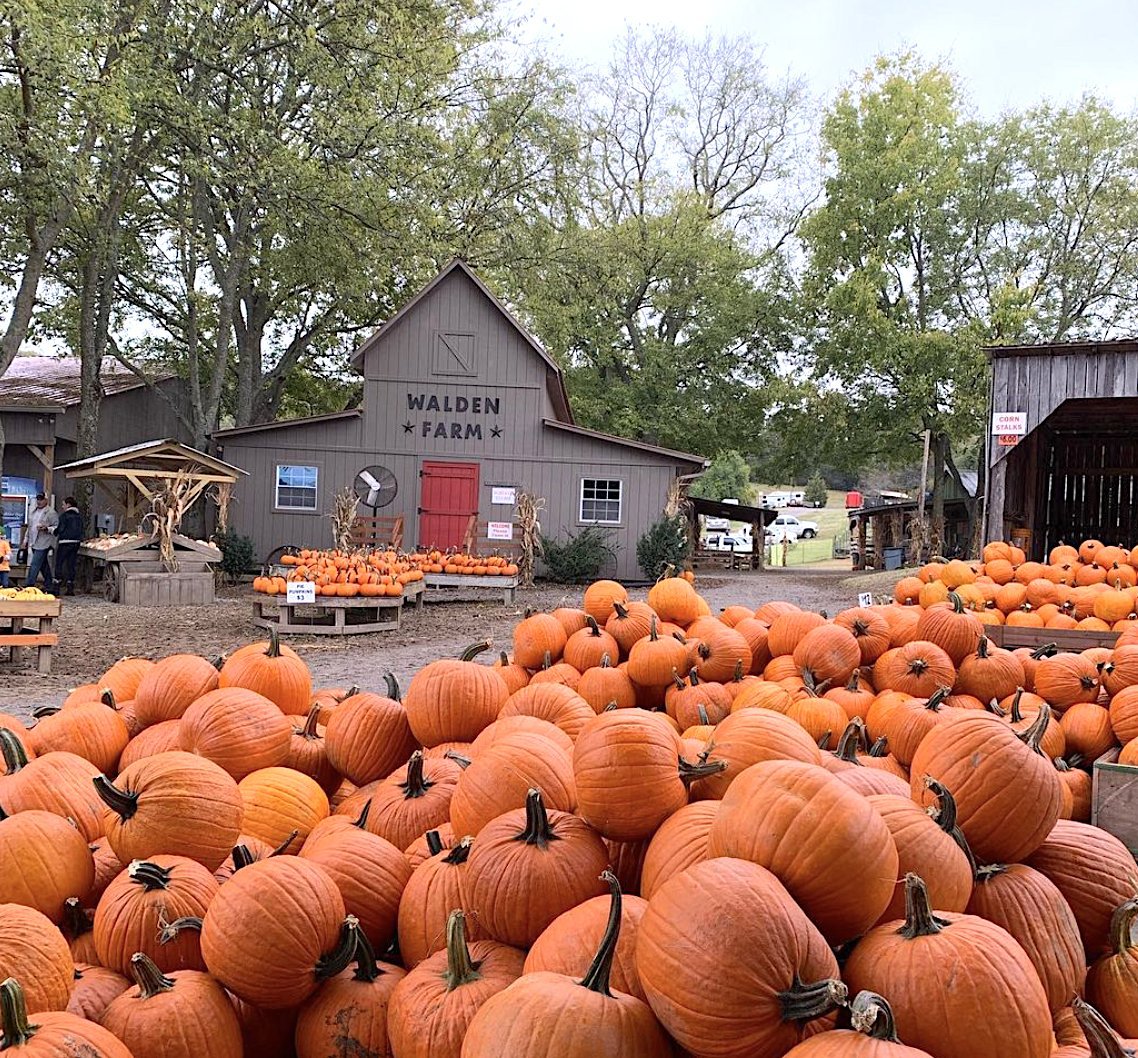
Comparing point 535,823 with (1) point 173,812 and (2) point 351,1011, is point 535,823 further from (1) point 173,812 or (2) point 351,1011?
(1) point 173,812

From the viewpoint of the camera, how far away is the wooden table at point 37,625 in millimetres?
8948

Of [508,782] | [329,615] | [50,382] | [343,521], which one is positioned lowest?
[329,615]

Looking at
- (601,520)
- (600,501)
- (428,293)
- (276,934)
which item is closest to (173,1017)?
(276,934)

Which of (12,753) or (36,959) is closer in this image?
(36,959)

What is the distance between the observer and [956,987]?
4.50ft

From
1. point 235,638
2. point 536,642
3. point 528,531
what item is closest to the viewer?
point 536,642

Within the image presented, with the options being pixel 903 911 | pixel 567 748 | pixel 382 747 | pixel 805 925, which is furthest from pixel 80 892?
pixel 903 911

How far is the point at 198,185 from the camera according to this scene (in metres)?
21.4

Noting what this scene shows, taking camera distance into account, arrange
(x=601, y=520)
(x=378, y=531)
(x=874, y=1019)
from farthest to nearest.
Result: (x=601, y=520)
(x=378, y=531)
(x=874, y=1019)

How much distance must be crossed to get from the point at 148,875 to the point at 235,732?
796 mm

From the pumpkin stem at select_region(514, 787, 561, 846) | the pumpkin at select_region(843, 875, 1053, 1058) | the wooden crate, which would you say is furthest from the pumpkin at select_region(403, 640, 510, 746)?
the wooden crate

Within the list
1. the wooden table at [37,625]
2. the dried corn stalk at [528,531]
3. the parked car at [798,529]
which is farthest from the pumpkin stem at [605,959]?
the parked car at [798,529]

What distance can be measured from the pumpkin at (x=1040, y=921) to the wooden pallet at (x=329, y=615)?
11.3 meters

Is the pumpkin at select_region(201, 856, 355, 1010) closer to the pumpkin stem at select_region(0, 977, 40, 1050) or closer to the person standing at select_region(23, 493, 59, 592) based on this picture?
the pumpkin stem at select_region(0, 977, 40, 1050)
